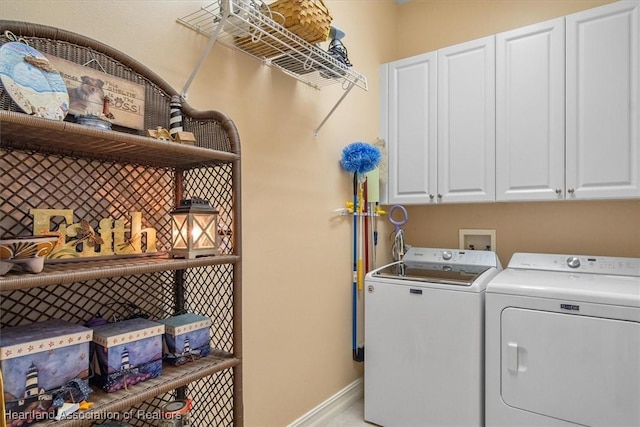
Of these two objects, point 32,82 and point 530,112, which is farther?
point 530,112

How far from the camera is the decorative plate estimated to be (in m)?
0.84

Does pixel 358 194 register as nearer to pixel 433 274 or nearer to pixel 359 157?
pixel 359 157

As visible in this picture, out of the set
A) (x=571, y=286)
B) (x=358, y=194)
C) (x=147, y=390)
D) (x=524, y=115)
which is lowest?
(x=147, y=390)

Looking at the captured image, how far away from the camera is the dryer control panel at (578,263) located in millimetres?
2078

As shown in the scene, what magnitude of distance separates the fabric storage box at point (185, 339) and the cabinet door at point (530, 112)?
74.4 inches

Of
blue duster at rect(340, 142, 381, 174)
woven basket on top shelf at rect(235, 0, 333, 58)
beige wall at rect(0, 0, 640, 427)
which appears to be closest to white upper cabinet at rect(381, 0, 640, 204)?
beige wall at rect(0, 0, 640, 427)

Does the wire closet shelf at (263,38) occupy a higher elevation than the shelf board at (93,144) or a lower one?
higher

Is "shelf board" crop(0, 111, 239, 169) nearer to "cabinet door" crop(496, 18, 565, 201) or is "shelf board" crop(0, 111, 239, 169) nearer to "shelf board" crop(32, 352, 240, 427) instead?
"shelf board" crop(32, 352, 240, 427)

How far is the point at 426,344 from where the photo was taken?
210 centimetres

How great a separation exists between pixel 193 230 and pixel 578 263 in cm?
213

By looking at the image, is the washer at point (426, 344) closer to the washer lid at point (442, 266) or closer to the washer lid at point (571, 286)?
the washer lid at point (442, 266)

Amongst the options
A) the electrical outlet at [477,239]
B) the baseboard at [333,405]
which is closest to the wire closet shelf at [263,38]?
the electrical outlet at [477,239]

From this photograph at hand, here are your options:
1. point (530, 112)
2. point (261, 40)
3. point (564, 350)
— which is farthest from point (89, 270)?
point (530, 112)

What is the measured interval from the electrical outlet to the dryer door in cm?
86
